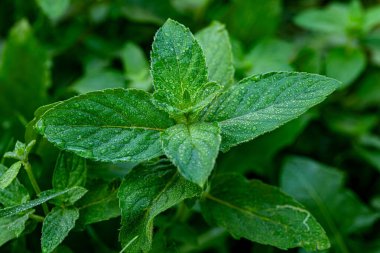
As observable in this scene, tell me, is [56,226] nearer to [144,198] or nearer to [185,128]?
[144,198]

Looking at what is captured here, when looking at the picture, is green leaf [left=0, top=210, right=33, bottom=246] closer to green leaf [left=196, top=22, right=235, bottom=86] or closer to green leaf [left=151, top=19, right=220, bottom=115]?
green leaf [left=151, top=19, right=220, bottom=115]

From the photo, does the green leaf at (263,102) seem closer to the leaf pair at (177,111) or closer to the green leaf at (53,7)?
the leaf pair at (177,111)

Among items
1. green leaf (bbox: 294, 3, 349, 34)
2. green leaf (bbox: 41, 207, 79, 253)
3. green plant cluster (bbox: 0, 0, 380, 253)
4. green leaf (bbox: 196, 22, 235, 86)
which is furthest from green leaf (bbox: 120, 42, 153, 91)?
green leaf (bbox: 41, 207, 79, 253)

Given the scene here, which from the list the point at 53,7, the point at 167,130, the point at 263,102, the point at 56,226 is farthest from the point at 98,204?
the point at 53,7

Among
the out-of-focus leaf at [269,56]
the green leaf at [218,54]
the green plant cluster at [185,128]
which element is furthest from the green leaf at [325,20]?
the green leaf at [218,54]

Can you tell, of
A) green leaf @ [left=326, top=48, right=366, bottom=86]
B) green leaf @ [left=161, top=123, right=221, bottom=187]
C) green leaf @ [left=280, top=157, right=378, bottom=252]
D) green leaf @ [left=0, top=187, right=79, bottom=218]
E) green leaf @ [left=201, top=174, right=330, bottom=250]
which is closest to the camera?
green leaf @ [left=161, top=123, right=221, bottom=187]

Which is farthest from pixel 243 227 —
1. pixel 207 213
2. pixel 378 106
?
pixel 378 106

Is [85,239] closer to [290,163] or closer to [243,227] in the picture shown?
[243,227]
